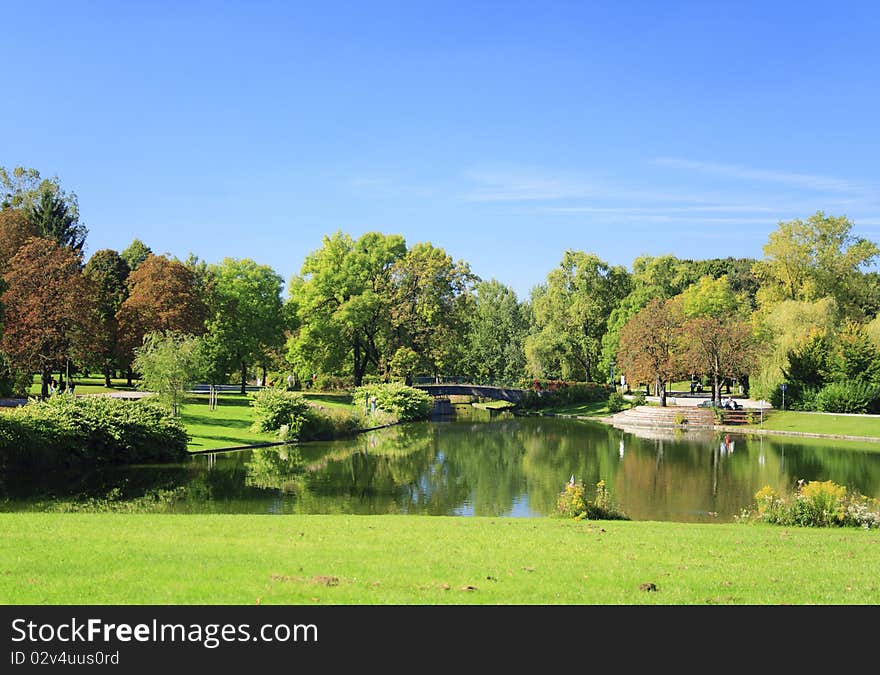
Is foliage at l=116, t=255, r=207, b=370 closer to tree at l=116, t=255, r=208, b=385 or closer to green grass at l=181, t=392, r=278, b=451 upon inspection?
tree at l=116, t=255, r=208, b=385

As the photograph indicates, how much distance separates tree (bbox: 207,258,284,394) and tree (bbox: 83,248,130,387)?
7.11 m

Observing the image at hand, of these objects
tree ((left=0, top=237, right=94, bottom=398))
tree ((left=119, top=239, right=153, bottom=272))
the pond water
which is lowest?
the pond water

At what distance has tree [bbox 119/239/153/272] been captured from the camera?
80500 mm

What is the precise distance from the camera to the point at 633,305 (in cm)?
7812

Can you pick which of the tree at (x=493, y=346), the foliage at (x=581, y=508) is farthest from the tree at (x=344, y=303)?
the foliage at (x=581, y=508)

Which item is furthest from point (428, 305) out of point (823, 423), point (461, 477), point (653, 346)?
point (461, 477)

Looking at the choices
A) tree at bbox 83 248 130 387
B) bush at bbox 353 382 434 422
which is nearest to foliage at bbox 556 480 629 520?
tree at bbox 83 248 130 387

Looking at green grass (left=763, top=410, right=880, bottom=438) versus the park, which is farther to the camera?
green grass (left=763, top=410, right=880, bottom=438)

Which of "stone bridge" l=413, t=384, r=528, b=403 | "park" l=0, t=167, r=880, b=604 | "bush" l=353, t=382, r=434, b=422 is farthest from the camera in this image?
"stone bridge" l=413, t=384, r=528, b=403

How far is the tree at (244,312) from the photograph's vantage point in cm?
6281
